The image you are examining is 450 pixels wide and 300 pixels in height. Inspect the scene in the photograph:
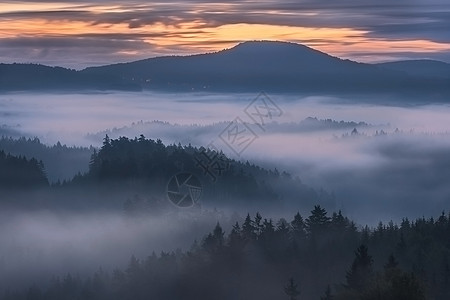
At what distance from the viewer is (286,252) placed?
80.3 meters

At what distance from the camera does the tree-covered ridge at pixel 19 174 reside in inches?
6156

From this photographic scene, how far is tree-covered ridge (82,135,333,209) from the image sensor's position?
14775cm

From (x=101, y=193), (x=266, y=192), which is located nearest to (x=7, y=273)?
(x=101, y=193)

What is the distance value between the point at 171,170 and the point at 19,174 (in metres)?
29.6

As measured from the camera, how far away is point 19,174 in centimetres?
15762

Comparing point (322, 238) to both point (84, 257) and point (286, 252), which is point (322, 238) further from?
point (84, 257)

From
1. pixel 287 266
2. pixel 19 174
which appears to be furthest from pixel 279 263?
pixel 19 174

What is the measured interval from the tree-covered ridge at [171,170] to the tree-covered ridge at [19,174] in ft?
25.0

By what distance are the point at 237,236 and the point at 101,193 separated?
72272 mm
